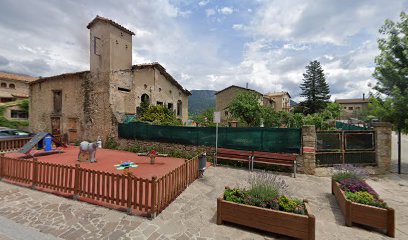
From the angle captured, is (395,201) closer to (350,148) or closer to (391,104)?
(350,148)

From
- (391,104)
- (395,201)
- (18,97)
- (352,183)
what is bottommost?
(395,201)

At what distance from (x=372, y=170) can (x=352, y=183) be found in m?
4.77

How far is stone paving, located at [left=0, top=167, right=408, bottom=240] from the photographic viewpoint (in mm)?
4023

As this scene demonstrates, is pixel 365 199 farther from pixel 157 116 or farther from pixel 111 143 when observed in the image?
pixel 111 143

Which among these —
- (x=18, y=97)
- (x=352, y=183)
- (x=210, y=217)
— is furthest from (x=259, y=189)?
(x=18, y=97)

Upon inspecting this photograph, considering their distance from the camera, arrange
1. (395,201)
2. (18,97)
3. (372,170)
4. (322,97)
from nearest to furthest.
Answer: (395,201), (372,170), (18,97), (322,97)

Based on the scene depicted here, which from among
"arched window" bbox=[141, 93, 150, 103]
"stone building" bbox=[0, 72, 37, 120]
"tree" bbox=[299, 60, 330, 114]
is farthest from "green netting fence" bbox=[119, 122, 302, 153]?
"tree" bbox=[299, 60, 330, 114]

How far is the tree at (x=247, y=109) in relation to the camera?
1697 centimetres

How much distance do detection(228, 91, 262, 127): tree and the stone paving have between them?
10.9 meters

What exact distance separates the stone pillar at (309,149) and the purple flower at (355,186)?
114 inches

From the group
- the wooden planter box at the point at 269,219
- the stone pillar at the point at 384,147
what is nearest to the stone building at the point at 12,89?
the wooden planter box at the point at 269,219

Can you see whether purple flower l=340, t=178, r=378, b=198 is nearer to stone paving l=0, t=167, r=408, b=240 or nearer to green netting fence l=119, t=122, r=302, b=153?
stone paving l=0, t=167, r=408, b=240

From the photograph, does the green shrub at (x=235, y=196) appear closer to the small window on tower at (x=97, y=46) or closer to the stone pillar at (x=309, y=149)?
the stone pillar at (x=309, y=149)

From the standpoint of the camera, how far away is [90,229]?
162 inches
